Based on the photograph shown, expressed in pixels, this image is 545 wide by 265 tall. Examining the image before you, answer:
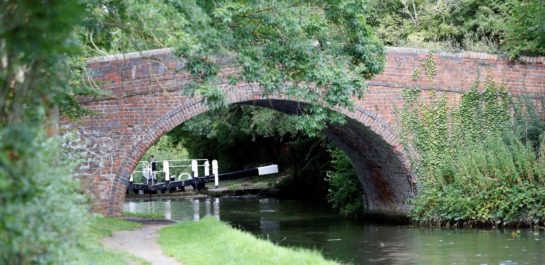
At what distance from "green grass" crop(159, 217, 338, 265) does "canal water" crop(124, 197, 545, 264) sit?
7.32 ft

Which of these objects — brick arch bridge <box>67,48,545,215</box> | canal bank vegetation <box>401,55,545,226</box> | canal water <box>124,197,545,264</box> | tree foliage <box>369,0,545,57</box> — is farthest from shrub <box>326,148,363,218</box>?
canal bank vegetation <box>401,55,545,226</box>

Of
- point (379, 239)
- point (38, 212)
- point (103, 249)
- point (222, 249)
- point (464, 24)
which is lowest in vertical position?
point (379, 239)

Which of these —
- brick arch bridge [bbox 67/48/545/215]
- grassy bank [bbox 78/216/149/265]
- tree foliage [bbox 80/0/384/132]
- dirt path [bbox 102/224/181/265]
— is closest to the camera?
grassy bank [bbox 78/216/149/265]

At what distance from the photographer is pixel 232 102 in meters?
18.2

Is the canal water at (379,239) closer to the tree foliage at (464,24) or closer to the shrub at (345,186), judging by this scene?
the shrub at (345,186)

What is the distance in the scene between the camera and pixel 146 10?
31.9ft

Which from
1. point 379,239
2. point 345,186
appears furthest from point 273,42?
point 345,186

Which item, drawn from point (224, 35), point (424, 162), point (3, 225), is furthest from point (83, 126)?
point (3, 225)

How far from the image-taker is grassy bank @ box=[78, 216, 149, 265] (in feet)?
22.6

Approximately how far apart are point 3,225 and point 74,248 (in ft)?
4.20

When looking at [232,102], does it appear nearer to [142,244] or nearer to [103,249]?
[142,244]

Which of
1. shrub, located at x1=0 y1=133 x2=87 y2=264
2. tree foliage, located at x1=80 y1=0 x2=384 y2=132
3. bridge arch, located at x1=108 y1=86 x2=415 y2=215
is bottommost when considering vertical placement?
shrub, located at x1=0 y1=133 x2=87 y2=264

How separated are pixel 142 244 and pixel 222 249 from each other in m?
1.90

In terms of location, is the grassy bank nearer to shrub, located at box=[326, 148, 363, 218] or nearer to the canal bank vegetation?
the canal bank vegetation
